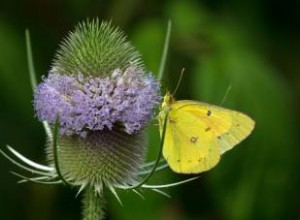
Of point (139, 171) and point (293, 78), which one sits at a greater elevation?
point (293, 78)

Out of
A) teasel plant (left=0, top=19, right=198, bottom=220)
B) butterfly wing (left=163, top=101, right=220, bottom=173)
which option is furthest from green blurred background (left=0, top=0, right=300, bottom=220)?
teasel plant (left=0, top=19, right=198, bottom=220)

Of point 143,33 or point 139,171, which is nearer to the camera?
point 139,171

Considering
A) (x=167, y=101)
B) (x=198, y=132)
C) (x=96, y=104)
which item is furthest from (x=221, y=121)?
(x=96, y=104)

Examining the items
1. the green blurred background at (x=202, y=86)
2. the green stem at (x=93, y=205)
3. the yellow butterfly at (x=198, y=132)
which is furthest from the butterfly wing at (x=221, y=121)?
the green stem at (x=93, y=205)

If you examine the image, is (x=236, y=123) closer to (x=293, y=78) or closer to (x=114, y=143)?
(x=114, y=143)

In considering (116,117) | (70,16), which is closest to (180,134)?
(116,117)

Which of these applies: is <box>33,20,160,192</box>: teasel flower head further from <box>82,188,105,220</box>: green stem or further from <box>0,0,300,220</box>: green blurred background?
<box>0,0,300,220</box>: green blurred background

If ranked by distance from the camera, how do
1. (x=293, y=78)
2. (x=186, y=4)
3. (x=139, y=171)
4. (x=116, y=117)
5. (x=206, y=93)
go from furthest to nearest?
(x=293, y=78)
(x=186, y=4)
(x=206, y=93)
(x=139, y=171)
(x=116, y=117)

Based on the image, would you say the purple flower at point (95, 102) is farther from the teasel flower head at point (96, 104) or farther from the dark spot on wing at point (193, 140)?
the dark spot on wing at point (193, 140)
